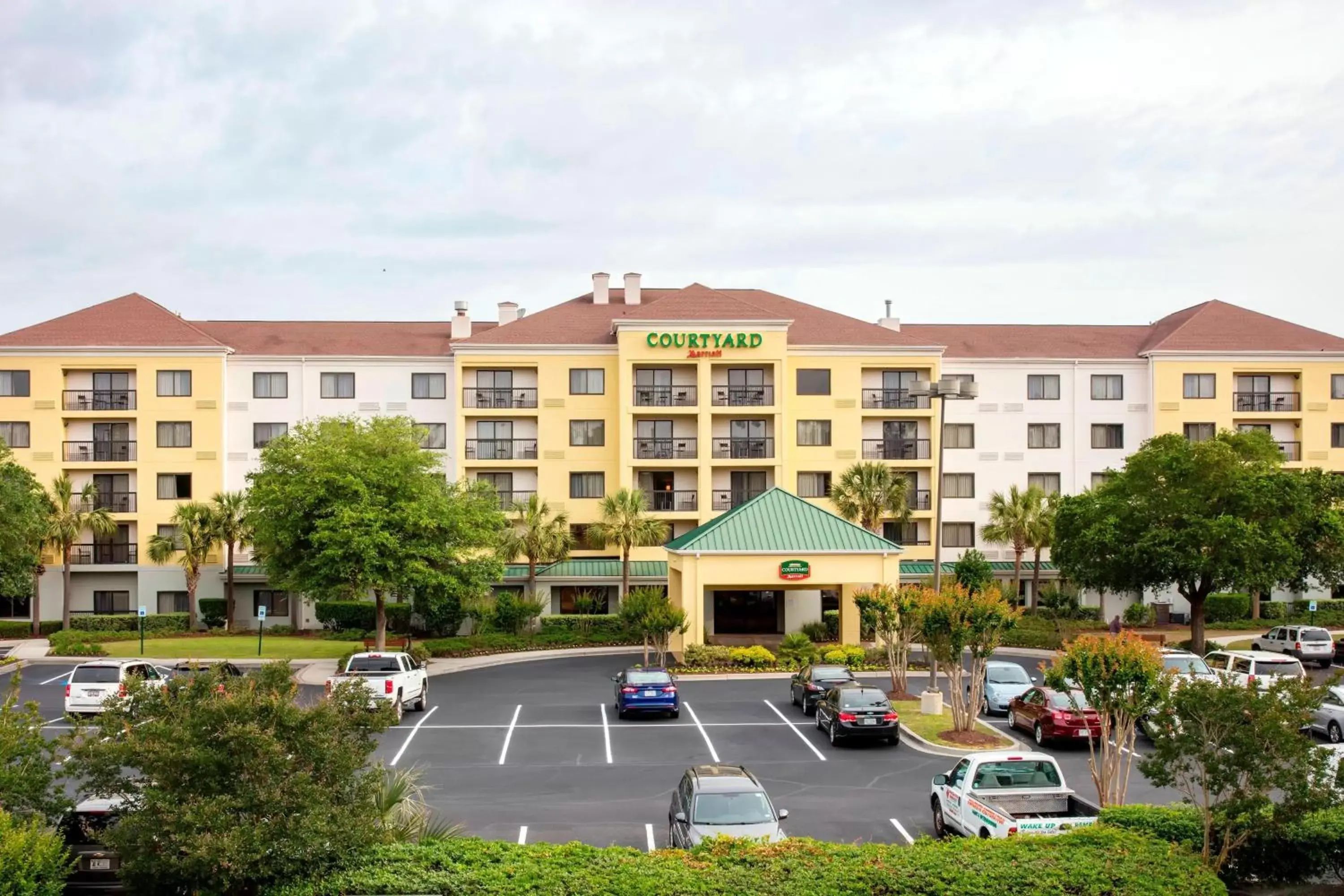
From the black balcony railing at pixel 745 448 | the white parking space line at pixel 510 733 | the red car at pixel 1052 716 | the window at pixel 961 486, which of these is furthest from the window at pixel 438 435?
the red car at pixel 1052 716

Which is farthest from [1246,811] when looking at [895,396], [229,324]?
[229,324]

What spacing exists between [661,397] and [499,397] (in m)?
8.16

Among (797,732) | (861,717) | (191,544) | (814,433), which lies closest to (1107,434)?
(814,433)

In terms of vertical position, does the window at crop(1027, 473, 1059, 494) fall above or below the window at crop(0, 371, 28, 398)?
below

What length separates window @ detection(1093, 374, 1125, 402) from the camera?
6038 centimetres

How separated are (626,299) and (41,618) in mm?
32633

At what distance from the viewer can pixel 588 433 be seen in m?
58.2

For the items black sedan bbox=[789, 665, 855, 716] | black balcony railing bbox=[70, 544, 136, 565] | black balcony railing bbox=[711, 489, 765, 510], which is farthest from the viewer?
black balcony railing bbox=[711, 489, 765, 510]

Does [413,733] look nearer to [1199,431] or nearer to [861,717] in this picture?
[861,717]

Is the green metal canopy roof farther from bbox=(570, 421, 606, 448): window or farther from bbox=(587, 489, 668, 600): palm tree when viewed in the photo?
bbox=(570, 421, 606, 448): window

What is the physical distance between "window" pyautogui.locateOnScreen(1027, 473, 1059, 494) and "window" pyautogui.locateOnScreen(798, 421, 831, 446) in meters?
11.0

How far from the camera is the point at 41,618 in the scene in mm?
54438

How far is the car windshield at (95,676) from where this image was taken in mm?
31047

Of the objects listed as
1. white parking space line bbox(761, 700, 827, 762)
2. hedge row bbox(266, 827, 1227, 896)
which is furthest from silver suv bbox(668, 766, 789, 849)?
white parking space line bbox(761, 700, 827, 762)
